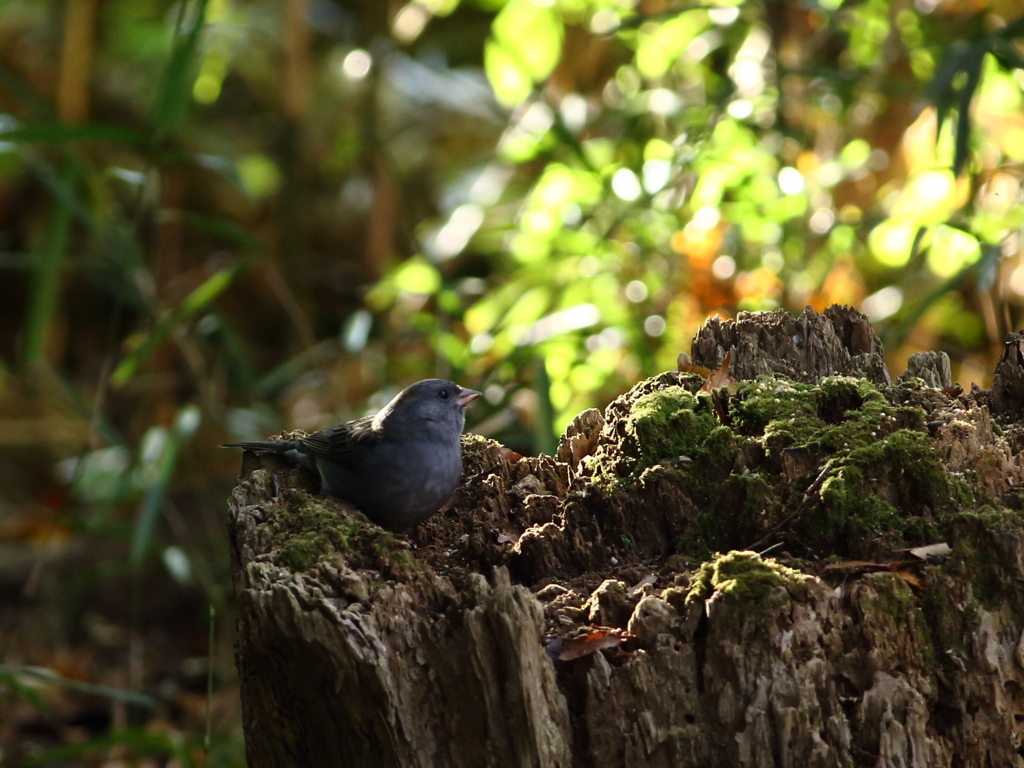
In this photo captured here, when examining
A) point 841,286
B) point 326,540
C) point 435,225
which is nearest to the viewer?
point 326,540

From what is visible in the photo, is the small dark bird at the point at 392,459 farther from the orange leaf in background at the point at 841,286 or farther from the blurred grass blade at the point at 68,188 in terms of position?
the orange leaf in background at the point at 841,286

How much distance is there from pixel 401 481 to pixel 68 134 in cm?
192

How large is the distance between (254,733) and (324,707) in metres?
0.27

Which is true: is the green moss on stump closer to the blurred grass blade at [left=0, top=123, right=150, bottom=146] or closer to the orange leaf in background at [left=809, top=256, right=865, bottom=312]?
the blurred grass blade at [left=0, top=123, right=150, bottom=146]

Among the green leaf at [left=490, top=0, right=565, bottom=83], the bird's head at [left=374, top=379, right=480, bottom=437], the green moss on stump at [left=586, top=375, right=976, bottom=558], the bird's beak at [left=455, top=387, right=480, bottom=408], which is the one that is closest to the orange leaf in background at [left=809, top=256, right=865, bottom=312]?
the green leaf at [left=490, top=0, right=565, bottom=83]

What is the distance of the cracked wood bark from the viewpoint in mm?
1873

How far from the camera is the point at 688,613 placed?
6.36ft

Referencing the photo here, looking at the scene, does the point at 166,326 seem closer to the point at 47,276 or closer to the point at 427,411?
the point at 47,276

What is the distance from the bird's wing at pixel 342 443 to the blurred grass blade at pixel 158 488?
129cm

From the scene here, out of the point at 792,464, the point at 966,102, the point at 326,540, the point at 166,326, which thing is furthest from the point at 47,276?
the point at 966,102

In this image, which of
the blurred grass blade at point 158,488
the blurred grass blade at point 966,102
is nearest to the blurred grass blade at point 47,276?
the blurred grass blade at point 158,488

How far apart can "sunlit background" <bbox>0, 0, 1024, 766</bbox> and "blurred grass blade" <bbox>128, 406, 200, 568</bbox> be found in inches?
1.0

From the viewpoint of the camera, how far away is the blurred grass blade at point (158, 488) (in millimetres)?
3895

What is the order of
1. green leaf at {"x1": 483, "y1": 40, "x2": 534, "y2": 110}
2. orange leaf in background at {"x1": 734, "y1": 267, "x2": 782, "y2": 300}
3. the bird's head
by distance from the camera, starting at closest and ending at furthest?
the bird's head → green leaf at {"x1": 483, "y1": 40, "x2": 534, "y2": 110} → orange leaf in background at {"x1": 734, "y1": 267, "x2": 782, "y2": 300}
